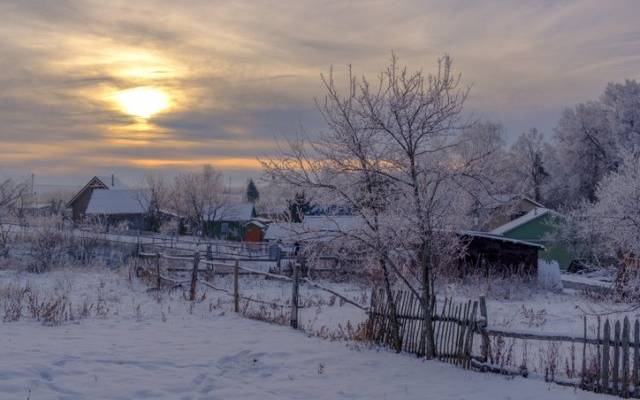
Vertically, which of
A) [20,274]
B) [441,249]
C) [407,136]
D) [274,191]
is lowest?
[20,274]

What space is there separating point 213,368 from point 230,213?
66.4 m

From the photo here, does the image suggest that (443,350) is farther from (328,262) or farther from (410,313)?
(328,262)

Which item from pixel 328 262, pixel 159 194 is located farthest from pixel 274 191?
pixel 159 194

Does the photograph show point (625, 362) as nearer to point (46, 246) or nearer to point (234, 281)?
point (234, 281)

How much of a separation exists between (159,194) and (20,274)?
5124 cm

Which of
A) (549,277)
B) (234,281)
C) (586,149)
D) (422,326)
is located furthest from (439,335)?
(586,149)

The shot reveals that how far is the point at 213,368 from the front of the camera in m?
9.89

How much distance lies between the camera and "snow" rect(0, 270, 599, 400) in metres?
8.53

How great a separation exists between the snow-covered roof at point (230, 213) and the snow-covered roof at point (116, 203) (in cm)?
780

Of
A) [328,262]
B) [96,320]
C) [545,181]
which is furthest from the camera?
[545,181]

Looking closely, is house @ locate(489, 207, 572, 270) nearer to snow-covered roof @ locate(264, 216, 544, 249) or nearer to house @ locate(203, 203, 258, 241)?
house @ locate(203, 203, 258, 241)

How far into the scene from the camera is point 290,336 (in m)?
12.7

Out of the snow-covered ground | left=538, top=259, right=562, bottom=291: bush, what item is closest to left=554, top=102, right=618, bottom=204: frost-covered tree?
left=538, top=259, right=562, bottom=291: bush

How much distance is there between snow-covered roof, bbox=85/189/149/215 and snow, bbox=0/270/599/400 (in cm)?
6338
